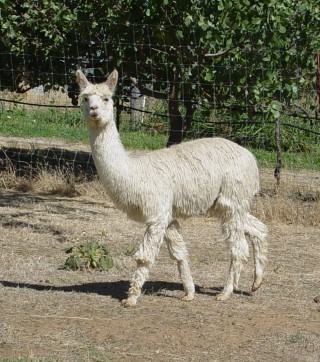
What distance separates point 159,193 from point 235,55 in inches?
159

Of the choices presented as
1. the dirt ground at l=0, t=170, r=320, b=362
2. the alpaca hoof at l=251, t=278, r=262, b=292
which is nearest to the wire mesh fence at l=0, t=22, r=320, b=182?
the dirt ground at l=0, t=170, r=320, b=362

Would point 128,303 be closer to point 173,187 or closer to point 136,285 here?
point 136,285

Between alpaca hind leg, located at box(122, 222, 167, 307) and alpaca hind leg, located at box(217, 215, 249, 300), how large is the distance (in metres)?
0.61

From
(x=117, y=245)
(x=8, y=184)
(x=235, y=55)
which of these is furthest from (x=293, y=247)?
(x=8, y=184)

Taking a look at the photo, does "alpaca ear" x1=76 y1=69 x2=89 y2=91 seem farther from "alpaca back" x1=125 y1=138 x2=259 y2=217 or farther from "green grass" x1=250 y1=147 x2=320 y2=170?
"green grass" x1=250 y1=147 x2=320 y2=170

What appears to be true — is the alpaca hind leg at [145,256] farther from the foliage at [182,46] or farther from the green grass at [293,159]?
the green grass at [293,159]

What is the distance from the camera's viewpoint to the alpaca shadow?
7109 mm

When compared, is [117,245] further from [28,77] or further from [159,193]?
[28,77]

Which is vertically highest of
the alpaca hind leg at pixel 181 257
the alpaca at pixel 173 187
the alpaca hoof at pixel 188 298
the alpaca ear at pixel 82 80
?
the alpaca ear at pixel 82 80

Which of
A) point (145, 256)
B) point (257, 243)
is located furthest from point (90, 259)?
point (257, 243)

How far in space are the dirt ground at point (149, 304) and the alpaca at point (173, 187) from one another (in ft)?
1.03

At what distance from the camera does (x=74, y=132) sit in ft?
56.2

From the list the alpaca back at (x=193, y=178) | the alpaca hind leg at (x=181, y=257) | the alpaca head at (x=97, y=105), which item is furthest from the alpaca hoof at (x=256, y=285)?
Result: the alpaca head at (x=97, y=105)

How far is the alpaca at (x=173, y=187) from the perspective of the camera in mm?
6633
